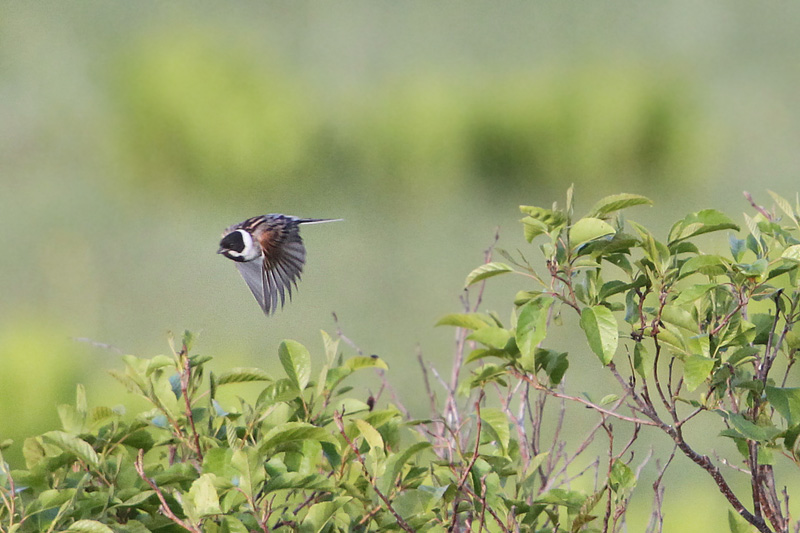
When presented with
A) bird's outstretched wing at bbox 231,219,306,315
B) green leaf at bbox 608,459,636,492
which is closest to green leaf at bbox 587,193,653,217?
green leaf at bbox 608,459,636,492

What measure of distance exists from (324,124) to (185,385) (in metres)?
2.67

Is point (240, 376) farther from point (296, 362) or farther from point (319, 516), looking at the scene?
point (319, 516)

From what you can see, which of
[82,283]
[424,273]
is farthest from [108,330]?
[424,273]

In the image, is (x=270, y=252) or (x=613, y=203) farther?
(x=270, y=252)

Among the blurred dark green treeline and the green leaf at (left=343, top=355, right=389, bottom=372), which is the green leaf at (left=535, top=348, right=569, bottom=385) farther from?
the blurred dark green treeline

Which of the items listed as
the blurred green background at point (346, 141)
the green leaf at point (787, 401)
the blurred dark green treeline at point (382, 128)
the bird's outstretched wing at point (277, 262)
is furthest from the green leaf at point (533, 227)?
the blurred dark green treeline at point (382, 128)

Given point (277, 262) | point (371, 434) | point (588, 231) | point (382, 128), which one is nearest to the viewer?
point (588, 231)

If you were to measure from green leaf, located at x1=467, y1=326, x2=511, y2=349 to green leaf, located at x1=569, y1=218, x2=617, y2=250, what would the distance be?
0.09m

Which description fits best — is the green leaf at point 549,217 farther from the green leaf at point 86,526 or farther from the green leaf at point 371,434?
the green leaf at point 86,526

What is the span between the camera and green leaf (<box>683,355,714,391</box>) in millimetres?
672

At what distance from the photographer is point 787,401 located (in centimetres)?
68

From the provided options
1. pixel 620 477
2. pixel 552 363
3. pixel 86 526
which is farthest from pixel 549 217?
pixel 86 526

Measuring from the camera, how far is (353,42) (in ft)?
11.8

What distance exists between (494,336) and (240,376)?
24cm
